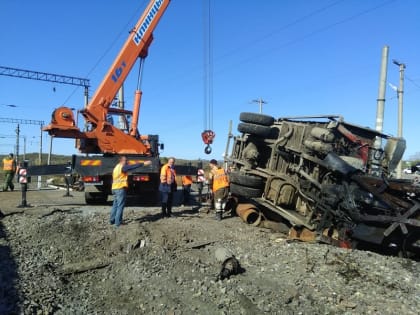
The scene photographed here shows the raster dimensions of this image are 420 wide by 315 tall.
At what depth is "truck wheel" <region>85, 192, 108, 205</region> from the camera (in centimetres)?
1199

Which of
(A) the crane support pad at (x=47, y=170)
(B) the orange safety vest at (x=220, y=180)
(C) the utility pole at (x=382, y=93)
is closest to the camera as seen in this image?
(B) the orange safety vest at (x=220, y=180)

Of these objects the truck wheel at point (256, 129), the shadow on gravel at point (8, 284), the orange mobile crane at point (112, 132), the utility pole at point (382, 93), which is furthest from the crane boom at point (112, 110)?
the utility pole at point (382, 93)

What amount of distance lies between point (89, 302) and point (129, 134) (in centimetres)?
792

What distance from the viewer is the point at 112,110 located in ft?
39.8

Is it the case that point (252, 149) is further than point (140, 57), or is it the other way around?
point (140, 57)

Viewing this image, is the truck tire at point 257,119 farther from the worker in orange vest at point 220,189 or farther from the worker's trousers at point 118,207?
the worker's trousers at point 118,207

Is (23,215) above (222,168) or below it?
below

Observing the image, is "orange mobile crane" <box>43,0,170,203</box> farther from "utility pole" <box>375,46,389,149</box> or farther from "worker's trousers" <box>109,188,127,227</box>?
"utility pole" <box>375,46,389,149</box>

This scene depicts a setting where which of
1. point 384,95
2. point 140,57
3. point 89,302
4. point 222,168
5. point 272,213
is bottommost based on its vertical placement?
point 89,302

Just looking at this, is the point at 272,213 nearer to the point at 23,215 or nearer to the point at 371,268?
the point at 371,268

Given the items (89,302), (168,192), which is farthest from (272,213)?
(89,302)

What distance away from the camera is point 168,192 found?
9953mm

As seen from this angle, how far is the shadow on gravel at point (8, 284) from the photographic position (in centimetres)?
473

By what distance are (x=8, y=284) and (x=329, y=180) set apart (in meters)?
6.42
